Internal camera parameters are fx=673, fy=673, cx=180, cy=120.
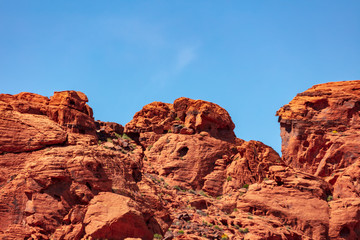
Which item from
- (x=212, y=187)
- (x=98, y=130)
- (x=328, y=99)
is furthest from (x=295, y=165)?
(x=98, y=130)

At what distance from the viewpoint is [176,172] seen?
199 ft

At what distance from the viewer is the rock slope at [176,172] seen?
4688cm

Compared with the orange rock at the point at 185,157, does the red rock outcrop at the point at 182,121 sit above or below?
above

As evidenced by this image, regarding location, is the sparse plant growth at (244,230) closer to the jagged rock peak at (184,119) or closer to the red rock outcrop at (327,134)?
the red rock outcrop at (327,134)

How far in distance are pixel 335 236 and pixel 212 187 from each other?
1152cm

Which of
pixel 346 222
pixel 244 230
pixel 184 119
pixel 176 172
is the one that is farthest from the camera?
pixel 184 119

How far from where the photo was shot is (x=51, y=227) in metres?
45.5

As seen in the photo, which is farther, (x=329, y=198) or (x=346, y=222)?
(x=329, y=198)

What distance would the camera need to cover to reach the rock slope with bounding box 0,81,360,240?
46.9 metres

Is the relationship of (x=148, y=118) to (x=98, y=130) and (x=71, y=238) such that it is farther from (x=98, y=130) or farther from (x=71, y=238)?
(x=71, y=238)

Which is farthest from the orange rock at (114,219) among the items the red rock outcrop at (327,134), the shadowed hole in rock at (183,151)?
the red rock outcrop at (327,134)

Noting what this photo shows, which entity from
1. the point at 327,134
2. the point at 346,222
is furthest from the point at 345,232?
the point at 327,134

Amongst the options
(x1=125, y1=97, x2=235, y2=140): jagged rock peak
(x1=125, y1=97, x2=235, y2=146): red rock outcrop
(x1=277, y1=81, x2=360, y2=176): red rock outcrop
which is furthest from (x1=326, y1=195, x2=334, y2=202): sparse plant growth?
(x1=125, y1=97, x2=235, y2=140): jagged rock peak

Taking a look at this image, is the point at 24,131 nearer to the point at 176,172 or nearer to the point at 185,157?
the point at 176,172
